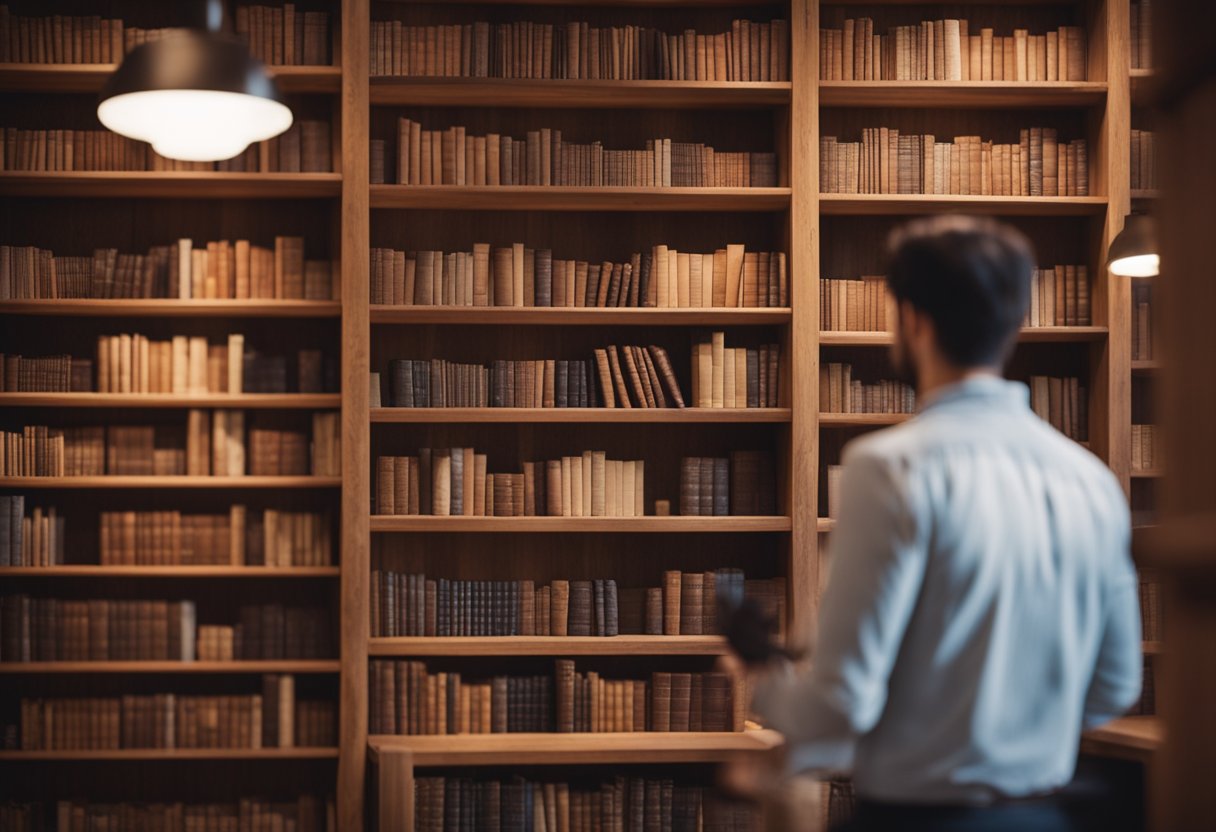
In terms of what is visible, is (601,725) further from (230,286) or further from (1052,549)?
(1052,549)

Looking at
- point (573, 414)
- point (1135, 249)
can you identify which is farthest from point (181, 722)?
point (1135, 249)

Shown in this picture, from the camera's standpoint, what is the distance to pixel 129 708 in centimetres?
461

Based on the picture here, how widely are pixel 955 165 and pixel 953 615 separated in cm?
367

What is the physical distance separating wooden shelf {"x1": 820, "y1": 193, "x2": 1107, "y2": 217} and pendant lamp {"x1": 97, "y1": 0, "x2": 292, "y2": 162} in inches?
86.1

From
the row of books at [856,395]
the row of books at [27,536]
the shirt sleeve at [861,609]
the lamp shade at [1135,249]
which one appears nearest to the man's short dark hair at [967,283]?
the shirt sleeve at [861,609]

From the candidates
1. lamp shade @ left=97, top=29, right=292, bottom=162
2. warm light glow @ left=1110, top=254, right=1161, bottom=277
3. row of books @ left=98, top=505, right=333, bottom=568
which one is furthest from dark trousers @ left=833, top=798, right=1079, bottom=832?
row of books @ left=98, top=505, right=333, bottom=568

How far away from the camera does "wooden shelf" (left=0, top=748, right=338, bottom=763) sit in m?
4.54

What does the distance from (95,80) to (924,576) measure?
160 inches

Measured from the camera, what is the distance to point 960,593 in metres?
1.53

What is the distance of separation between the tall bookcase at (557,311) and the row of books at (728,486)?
0.29 feet

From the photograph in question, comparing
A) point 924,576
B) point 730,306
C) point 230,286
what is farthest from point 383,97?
point 924,576

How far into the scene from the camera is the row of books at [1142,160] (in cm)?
495

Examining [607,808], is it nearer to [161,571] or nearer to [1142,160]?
[161,571]

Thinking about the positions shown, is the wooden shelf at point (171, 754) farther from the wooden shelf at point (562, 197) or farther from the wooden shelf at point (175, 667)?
the wooden shelf at point (562, 197)
